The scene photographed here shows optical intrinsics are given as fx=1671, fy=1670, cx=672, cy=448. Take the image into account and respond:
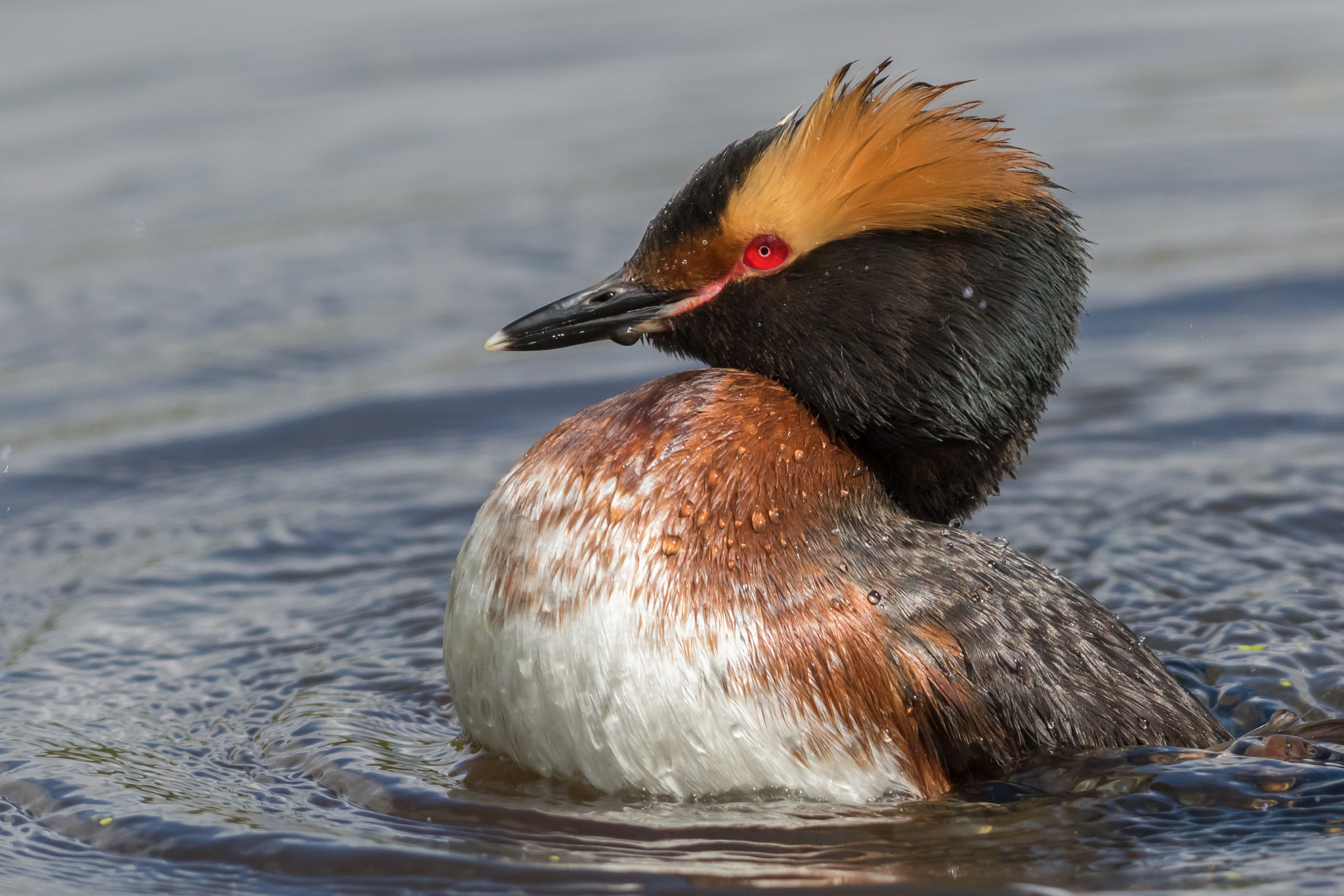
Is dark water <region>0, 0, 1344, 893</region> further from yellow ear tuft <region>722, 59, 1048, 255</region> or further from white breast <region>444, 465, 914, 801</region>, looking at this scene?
yellow ear tuft <region>722, 59, 1048, 255</region>

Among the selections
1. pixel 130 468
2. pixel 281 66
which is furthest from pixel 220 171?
pixel 130 468

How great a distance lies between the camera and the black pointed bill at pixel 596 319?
5.38 meters

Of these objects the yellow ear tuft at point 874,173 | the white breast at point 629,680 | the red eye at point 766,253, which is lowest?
the white breast at point 629,680

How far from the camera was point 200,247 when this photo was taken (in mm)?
10680

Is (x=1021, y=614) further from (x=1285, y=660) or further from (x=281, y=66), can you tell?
(x=281, y=66)

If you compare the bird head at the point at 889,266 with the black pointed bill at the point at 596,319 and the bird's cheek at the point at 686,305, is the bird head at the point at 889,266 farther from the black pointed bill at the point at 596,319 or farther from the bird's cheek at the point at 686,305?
→ the black pointed bill at the point at 596,319

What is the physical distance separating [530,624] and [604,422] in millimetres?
670

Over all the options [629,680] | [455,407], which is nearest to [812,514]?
[629,680]

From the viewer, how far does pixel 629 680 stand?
4715mm

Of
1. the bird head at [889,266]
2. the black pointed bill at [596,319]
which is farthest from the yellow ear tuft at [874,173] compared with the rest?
the black pointed bill at [596,319]

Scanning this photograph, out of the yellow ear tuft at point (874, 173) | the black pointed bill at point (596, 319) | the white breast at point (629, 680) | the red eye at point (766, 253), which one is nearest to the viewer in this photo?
the white breast at point (629, 680)

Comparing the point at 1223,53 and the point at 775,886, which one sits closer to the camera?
the point at 775,886

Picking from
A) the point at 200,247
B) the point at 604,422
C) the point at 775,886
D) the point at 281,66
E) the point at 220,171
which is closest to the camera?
the point at 775,886

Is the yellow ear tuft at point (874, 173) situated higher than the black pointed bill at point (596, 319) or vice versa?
the yellow ear tuft at point (874, 173)
